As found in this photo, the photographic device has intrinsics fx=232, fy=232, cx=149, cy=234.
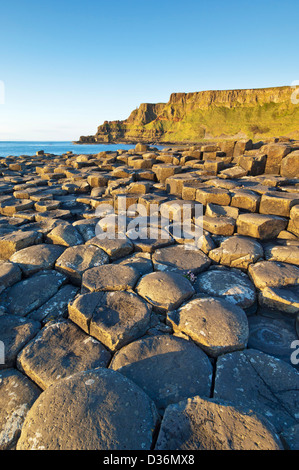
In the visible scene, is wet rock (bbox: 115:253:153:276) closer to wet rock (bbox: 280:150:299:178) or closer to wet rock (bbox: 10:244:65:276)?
wet rock (bbox: 10:244:65:276)

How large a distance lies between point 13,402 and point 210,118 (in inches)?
4089

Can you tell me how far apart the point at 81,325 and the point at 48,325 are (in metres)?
0.31

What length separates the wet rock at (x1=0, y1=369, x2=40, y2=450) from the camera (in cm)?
139

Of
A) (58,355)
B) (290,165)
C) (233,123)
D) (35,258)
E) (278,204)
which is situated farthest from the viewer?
(233,123)

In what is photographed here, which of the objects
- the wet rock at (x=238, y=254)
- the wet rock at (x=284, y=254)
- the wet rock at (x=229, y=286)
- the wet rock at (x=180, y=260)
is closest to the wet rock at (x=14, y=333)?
the wet rock at (x=180, y=260)

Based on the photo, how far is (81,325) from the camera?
2182mm

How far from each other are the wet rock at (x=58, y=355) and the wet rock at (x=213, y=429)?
713mm

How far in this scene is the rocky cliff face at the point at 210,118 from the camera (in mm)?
73500

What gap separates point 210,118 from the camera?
90938mm

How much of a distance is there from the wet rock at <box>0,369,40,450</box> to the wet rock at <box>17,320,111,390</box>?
0.21ft

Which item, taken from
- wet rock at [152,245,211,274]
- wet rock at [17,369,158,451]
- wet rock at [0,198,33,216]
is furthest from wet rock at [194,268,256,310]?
wet rock at [0,198,33,216]

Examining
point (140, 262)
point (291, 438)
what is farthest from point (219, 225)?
point (291, 438)

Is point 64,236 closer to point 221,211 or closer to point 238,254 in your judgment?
point 238,254
